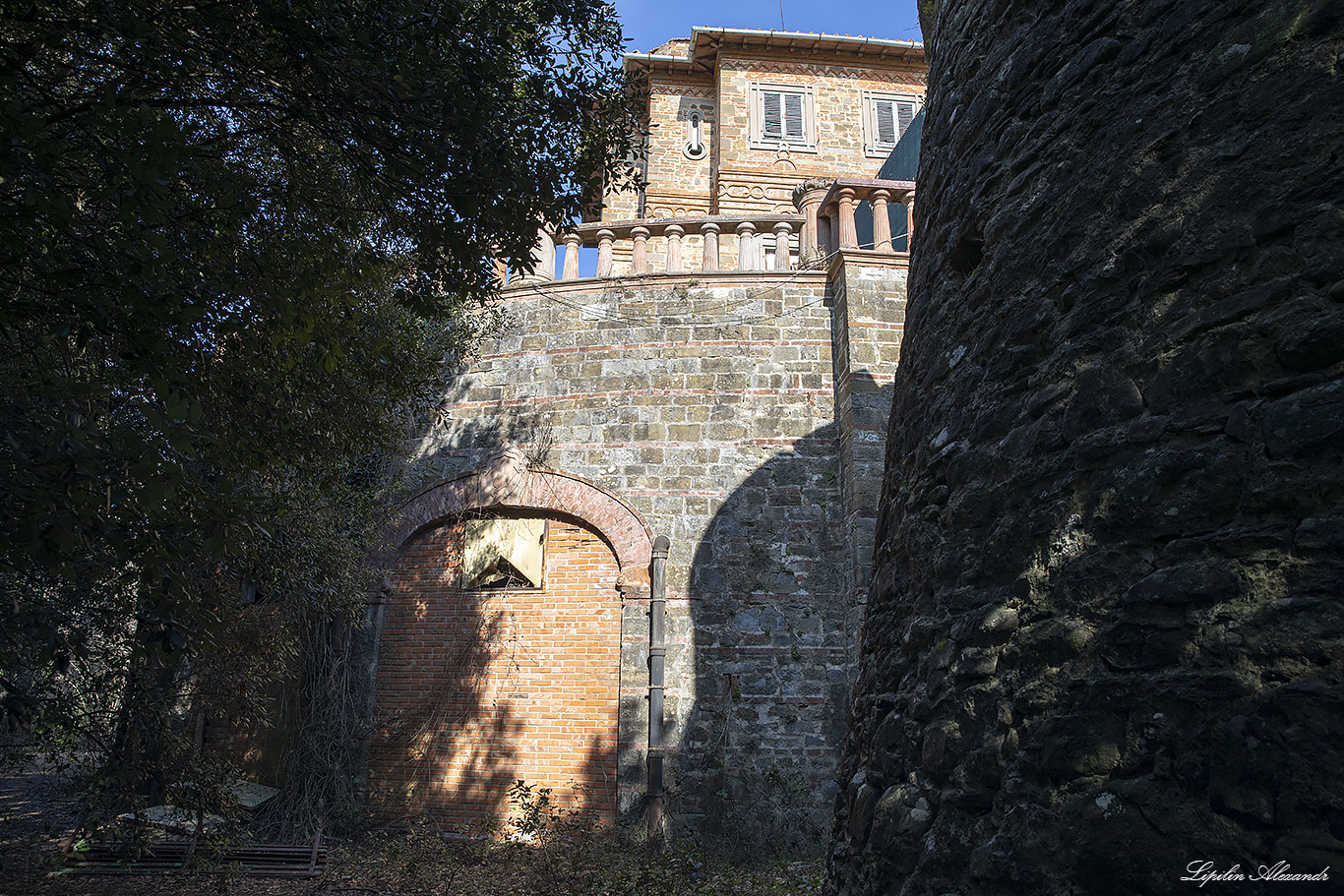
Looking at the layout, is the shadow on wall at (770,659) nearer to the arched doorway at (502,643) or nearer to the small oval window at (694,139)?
the arched doorway at (502,643)

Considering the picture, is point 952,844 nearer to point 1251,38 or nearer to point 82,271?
point 1251,38

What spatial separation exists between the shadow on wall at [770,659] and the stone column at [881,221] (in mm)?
2227

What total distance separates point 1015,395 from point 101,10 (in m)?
3.63

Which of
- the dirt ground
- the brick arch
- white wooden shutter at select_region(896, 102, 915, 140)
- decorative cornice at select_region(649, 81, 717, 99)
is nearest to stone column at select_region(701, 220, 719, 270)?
the brick arch

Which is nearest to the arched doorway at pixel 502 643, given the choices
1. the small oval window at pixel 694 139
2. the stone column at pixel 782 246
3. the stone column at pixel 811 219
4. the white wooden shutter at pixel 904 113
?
the stone column at pixel 782 246

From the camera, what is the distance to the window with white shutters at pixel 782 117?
16672 millimetres

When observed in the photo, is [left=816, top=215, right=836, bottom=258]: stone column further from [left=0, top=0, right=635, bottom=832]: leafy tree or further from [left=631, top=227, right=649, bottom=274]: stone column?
[left=0, top=0, right=635, bottom=832]: leafy tree

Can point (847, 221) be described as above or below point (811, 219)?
below

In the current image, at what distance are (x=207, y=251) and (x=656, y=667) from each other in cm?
548

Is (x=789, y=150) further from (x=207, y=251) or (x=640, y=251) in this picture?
(x=207, y=251)

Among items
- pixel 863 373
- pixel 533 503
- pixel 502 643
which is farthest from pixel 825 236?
pixel 502 643

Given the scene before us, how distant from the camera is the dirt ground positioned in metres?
5.93

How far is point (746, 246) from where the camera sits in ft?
31.7

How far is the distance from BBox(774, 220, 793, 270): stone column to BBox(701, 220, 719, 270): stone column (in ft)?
2.29
